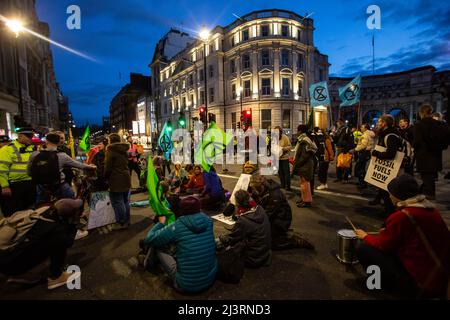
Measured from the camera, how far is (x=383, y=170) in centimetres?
500

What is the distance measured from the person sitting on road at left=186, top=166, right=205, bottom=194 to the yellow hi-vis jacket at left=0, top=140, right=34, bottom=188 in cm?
346

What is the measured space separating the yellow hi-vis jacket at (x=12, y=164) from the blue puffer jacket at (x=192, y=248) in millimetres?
3167

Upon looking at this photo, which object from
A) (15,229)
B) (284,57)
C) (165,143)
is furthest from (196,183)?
→ (284,57)

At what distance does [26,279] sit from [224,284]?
247 centimetres

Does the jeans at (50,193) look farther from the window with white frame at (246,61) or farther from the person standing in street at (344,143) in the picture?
the window with white frame at (246,61)

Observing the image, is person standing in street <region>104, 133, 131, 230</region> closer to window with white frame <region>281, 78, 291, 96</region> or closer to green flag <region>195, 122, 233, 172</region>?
green flag <region>195, 122, 233, 172</region>

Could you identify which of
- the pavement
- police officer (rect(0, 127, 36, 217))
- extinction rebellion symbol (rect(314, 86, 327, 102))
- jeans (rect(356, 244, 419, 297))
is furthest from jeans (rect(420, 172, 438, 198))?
police officer (rect(0, 127, 36, 217))

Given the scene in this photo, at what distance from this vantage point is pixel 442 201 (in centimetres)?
602

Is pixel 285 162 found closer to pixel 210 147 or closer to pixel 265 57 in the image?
pixel 210 147

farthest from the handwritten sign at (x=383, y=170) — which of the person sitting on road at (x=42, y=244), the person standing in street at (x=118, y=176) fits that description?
the person sitting on road at (x=42, y=244)

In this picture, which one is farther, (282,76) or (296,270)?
(282,76)
